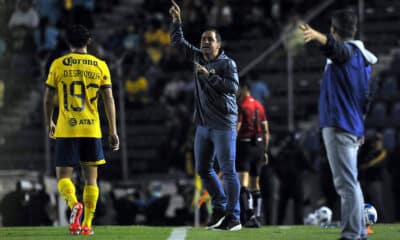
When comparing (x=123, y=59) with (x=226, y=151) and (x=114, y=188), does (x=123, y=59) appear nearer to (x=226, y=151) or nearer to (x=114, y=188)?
(x=114, y=188)

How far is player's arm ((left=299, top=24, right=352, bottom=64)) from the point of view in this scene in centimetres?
866

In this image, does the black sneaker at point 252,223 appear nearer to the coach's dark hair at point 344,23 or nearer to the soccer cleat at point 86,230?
the soccer cleat at point 86,230

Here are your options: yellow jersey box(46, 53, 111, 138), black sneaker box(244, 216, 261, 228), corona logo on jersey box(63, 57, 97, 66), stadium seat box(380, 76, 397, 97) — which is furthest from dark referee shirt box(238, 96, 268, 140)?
stadium seat box(380, 76, 397, 97)

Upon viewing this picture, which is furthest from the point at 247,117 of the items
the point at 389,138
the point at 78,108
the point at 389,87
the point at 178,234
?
the point at 389,87

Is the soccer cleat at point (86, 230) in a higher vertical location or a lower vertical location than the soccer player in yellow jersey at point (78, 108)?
lower

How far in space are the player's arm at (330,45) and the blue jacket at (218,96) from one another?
8.69 ft

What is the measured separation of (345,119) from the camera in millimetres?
9180

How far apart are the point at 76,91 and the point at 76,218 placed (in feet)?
3.81

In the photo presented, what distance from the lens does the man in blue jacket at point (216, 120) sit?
11.8 metres

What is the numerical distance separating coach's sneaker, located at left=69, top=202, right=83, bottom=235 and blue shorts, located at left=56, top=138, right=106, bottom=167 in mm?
382

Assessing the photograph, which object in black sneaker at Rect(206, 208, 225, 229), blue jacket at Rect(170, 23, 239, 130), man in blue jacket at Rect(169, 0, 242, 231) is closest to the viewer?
blue jacket at Rect(170, 23, 239, 130)

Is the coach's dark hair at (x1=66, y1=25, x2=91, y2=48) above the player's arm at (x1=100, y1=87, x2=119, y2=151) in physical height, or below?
above

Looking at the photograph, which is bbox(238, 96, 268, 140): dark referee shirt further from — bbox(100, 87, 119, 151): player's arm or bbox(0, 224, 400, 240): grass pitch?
bbox(100, 87, 119, 151): player's arm

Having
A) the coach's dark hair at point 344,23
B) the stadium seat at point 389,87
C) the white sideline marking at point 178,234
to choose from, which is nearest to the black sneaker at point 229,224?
the white sideline marking at point 178,234
